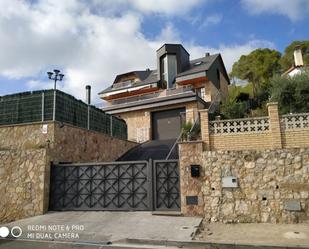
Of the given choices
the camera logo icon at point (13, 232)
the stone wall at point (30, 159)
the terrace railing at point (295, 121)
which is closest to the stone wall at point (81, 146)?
the stone wall at point (30, 159)

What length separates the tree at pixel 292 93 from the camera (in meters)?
14.1

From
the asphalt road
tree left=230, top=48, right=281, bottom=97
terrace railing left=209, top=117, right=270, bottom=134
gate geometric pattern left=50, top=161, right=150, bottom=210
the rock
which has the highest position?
tree left=230, top=48, right=281, bottom=97

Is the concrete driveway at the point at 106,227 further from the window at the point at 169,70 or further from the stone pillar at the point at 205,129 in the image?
the window at the point at 169,70

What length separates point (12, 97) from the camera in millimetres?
12500

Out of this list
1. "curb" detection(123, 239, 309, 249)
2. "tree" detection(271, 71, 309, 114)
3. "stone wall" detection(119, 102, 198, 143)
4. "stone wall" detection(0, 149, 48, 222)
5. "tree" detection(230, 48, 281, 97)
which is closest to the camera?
"curb" detection(123, 239, 309, 249)

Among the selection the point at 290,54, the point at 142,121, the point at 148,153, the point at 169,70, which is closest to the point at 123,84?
the point at 169,70

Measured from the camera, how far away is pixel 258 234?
675 centimetres

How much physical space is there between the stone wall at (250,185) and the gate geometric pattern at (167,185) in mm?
508

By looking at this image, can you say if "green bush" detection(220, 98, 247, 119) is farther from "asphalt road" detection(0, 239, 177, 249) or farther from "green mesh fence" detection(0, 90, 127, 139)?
"asphalt road" detection(0, 239, 177, 249)

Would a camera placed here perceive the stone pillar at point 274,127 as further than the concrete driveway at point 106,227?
Yes

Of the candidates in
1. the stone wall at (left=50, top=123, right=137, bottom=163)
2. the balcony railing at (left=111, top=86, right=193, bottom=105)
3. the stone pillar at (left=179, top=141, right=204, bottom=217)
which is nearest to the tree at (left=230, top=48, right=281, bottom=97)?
the balcony railing at (left=111, top=86, right=193, bottom=105)

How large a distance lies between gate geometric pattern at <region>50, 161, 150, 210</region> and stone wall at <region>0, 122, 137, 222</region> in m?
0.51

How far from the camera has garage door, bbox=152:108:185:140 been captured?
72.4ft

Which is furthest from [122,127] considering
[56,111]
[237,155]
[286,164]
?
[286,164]
